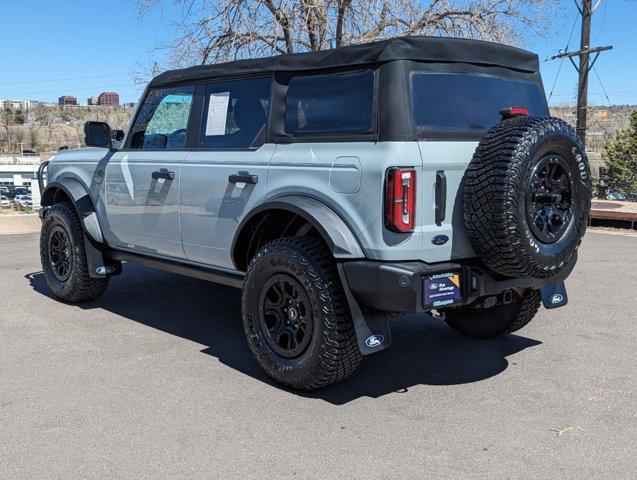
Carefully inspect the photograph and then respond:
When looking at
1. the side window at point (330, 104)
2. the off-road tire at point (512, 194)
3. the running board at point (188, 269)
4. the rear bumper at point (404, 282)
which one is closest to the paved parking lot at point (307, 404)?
the running board at point (188, 269)

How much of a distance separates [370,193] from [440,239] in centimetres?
48

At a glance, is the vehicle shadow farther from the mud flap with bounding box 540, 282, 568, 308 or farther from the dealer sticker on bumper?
the dealer sticker on bumper

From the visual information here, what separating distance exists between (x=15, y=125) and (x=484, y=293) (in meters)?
141

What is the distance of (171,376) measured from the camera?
443 centimetres

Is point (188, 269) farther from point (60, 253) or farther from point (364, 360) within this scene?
point (60, 253)

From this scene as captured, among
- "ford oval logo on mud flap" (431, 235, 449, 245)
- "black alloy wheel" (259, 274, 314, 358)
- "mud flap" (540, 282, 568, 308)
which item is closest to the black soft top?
"ford oval logo on mud flap" (431, 235, 449, 245)

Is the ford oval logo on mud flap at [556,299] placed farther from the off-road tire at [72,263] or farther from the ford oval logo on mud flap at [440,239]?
the off-road tire at [72,263]

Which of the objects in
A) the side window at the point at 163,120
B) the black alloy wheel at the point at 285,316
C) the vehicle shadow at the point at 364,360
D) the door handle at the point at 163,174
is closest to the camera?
the black alloy wheel at the point at 285,316

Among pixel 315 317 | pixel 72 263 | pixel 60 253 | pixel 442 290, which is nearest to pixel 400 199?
pixel 442 290

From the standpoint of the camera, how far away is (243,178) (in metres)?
4.45

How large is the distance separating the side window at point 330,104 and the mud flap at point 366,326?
857 millimetres

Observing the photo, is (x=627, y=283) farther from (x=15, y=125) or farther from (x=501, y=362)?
(x=15, y=125)

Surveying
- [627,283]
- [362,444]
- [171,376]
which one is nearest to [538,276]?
[362,444]

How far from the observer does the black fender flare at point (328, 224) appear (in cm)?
376
